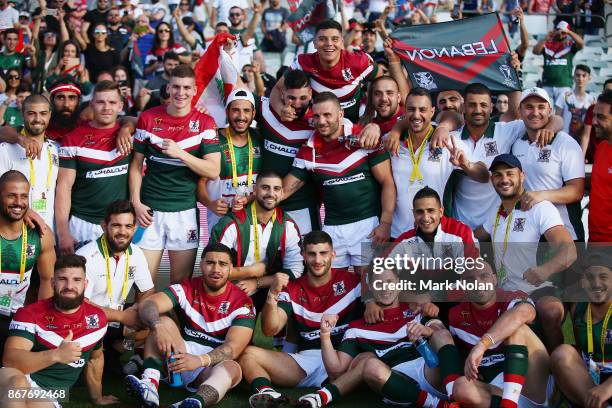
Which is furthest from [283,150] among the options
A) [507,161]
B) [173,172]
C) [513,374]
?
[513,374]

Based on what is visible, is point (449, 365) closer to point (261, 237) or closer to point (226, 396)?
point (226, 396)

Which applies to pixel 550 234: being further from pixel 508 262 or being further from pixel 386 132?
pixel 386 132

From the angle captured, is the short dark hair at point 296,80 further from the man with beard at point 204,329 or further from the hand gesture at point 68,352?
the hand gesture at point 68,352

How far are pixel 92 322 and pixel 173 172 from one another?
1645 mm

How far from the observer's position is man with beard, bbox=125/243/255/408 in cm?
584

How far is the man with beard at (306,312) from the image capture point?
6105 millimetres

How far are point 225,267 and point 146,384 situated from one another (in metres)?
1.02

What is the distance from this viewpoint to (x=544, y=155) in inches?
259

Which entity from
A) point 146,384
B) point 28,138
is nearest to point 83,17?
point 28,138

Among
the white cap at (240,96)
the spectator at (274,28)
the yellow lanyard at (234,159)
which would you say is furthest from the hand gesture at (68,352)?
the spectator at (274,28)

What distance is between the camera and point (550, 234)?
602 cm

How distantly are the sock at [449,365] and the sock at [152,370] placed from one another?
1870mm

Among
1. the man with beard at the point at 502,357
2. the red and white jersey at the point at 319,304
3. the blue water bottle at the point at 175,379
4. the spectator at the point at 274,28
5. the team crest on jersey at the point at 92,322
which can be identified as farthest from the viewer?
the spectator at the point at 274,28

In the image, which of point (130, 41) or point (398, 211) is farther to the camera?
point (130, 41)
